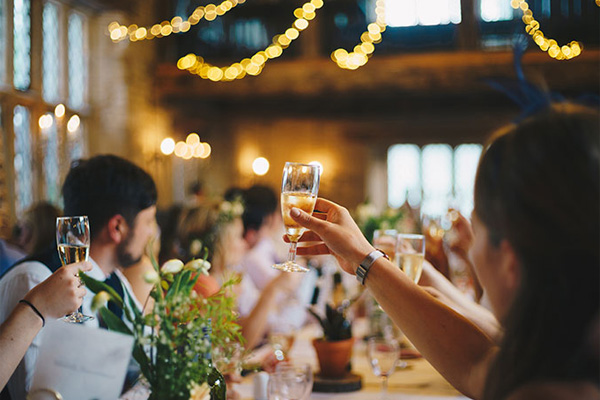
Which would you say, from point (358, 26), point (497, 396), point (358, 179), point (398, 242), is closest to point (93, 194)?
point (398, 242)

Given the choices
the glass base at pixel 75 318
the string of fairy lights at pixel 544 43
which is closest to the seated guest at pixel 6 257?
the glass base at pixel 75 318

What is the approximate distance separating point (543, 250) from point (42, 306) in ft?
3.58

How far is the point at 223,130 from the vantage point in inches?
437

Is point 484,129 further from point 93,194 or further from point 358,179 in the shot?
point 93,194

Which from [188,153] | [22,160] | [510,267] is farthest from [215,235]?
[188,153]

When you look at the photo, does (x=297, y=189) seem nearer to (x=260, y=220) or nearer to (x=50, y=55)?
(x=260, y=220)

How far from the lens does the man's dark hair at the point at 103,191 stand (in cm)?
205

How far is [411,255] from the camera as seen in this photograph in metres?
2.05

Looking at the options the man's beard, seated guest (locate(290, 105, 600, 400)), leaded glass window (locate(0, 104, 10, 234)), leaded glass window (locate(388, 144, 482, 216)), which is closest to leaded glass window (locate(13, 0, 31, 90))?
leaded glass window (locate(0, 104, 10, 234))

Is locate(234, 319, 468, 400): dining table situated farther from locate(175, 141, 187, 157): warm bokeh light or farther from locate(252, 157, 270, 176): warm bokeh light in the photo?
locate(252, 157, 270, 176): warm bokeh light

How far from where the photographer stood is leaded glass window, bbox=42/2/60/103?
24.1 feet

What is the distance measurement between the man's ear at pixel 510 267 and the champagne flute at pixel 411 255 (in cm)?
98

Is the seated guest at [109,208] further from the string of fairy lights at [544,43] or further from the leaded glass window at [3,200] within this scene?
the leaded glass window at [3,200]

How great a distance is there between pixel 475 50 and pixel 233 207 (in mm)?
5815
